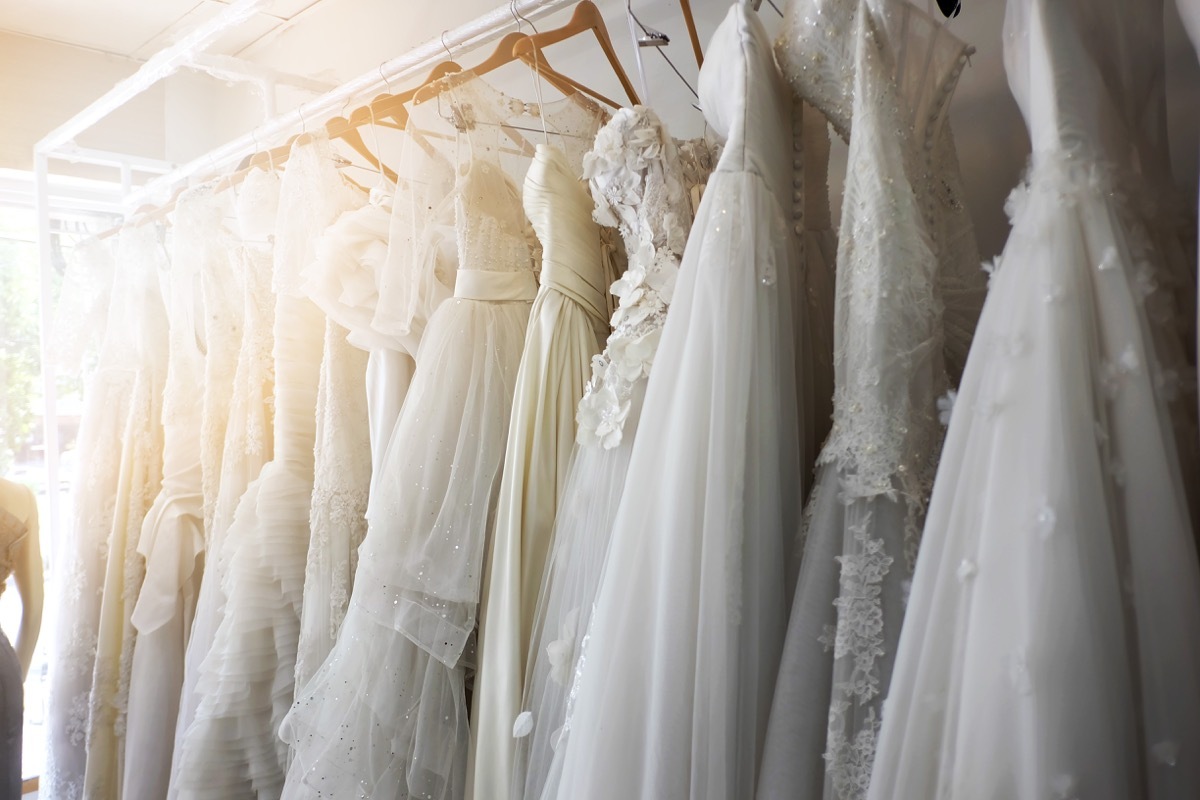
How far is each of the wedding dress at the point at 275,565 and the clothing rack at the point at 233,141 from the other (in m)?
0.15

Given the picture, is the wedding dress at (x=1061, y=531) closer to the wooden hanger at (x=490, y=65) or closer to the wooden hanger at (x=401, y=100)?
the wooden hanger at (x=490, y=65)

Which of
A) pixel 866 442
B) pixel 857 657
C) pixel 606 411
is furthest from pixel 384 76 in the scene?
pixel 857 657


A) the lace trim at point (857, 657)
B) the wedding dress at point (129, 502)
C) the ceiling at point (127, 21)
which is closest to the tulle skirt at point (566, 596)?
the lace trim at point (857, 657)

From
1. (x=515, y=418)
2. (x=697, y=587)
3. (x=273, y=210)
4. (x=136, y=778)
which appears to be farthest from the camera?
(x=136, y=778)

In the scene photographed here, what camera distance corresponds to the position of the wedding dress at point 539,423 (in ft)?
3.08

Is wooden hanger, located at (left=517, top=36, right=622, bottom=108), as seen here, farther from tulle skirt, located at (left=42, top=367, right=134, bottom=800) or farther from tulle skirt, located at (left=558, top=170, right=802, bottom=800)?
tulle skirt, located at (left=42, top=367, right=134, bottom=800)

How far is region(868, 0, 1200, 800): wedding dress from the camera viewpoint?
19.8 inches

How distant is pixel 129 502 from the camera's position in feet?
5.60

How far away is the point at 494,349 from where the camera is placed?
3.48 ft

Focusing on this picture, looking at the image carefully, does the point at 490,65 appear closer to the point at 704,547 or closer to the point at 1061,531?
the point at 704,547

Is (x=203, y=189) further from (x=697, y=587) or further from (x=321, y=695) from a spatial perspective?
(x=697, y=587)

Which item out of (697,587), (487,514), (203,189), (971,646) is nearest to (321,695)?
(487,514)

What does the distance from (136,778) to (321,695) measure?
80 cm

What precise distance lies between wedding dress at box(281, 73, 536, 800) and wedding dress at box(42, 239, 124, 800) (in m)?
1.00
